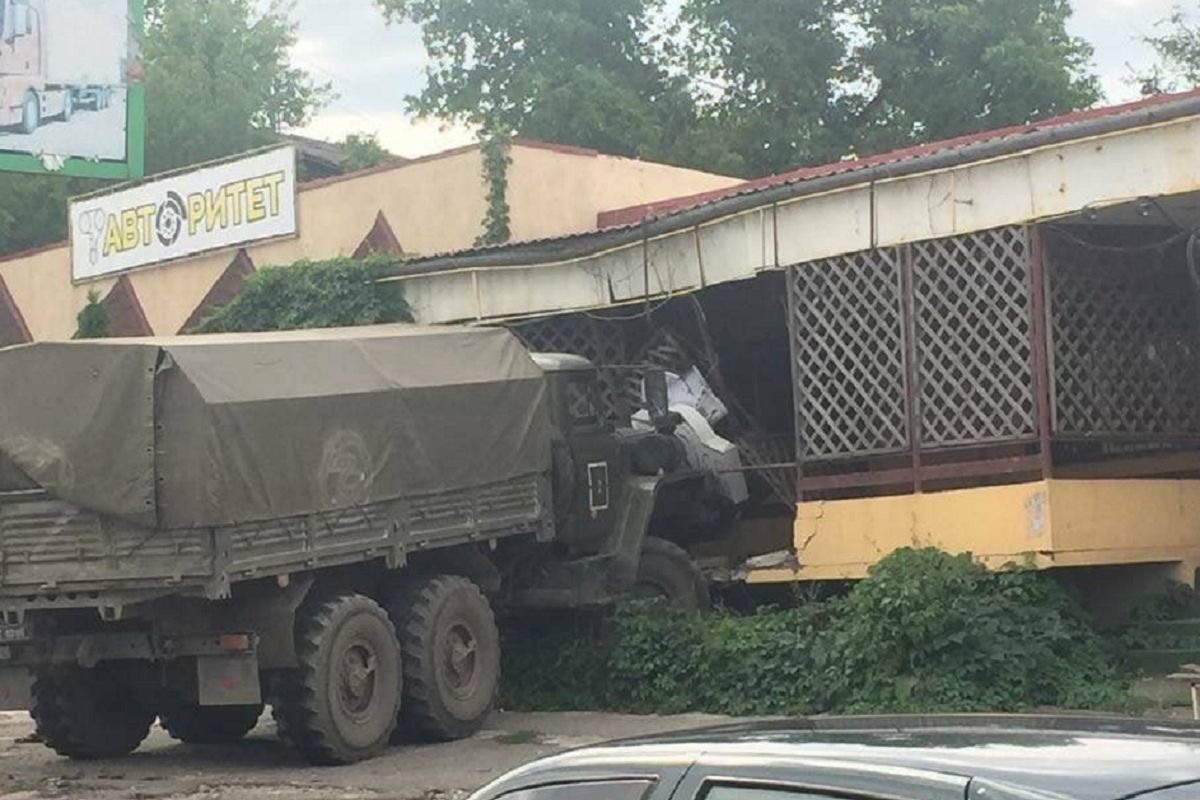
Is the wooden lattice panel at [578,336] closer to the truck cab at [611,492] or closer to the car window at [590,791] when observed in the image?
the truck cab at [611,492]

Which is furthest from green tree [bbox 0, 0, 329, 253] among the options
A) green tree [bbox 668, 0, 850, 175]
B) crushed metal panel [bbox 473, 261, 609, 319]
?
crushed metal panel [bbox 473, 261, 609, 319]

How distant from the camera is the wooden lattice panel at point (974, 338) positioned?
14.0 metres

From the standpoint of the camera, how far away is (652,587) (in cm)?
1575

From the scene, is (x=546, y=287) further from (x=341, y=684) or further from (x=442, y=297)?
(x=341, y=684)

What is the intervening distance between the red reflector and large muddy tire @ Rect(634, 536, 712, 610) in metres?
4.53

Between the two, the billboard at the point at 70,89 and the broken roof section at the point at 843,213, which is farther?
the billboard at the point at 70,89

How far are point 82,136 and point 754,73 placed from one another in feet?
58.8

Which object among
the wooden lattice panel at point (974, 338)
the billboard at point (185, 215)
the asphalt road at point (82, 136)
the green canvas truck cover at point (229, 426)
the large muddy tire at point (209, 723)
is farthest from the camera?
the asphalt road at point (82, 136)

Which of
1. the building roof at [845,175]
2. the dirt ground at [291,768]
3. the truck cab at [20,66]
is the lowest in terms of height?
the dirt ground at [291,768]

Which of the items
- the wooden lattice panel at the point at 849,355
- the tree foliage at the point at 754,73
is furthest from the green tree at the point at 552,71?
the wooden lattice panel at the point at 849,355

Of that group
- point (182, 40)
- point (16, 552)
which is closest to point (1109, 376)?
point (16, 552)

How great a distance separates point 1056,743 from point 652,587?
40.6 ft

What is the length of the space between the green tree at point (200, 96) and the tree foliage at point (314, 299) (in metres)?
21.2

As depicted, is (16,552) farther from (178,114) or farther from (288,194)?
(178,114)
